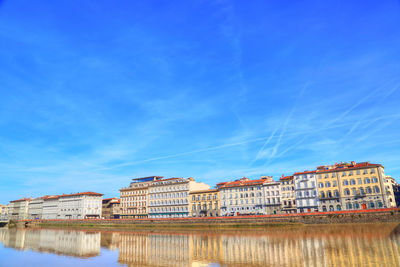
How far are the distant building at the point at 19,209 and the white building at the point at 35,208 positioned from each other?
402cm

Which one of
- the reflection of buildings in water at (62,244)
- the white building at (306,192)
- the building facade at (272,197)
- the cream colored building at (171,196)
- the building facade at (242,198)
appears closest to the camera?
the reflection of buildings in water at (62,244)

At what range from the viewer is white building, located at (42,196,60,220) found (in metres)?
150

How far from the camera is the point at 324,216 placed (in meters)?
67.3

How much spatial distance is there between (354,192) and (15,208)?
629ft

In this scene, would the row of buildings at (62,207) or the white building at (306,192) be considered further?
the row of buildings at (62,207)

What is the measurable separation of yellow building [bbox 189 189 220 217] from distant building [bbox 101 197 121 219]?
45.3 m

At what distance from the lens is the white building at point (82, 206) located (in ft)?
445

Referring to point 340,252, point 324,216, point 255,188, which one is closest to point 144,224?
point 255,188

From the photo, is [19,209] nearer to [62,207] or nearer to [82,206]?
[62,207]

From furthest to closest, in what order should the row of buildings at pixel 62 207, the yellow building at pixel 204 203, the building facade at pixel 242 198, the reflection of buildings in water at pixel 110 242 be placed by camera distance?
the row of buildings at pixel 62 207, the yellow building at pixel 204 203, the building facade at pixel 242 198, the reflection of buildings in water at pixel 110 242

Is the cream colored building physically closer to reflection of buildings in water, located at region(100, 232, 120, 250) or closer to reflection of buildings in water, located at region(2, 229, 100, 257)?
reflection of buildings in water, located at region(2, 229, 100, 257)

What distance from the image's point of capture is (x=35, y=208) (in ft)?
546

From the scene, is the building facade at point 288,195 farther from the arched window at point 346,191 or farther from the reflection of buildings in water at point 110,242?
the reflection of buildings in water at point 110,242

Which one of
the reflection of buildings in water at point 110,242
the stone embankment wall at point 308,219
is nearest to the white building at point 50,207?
the stone embankment wall at point 308,219
